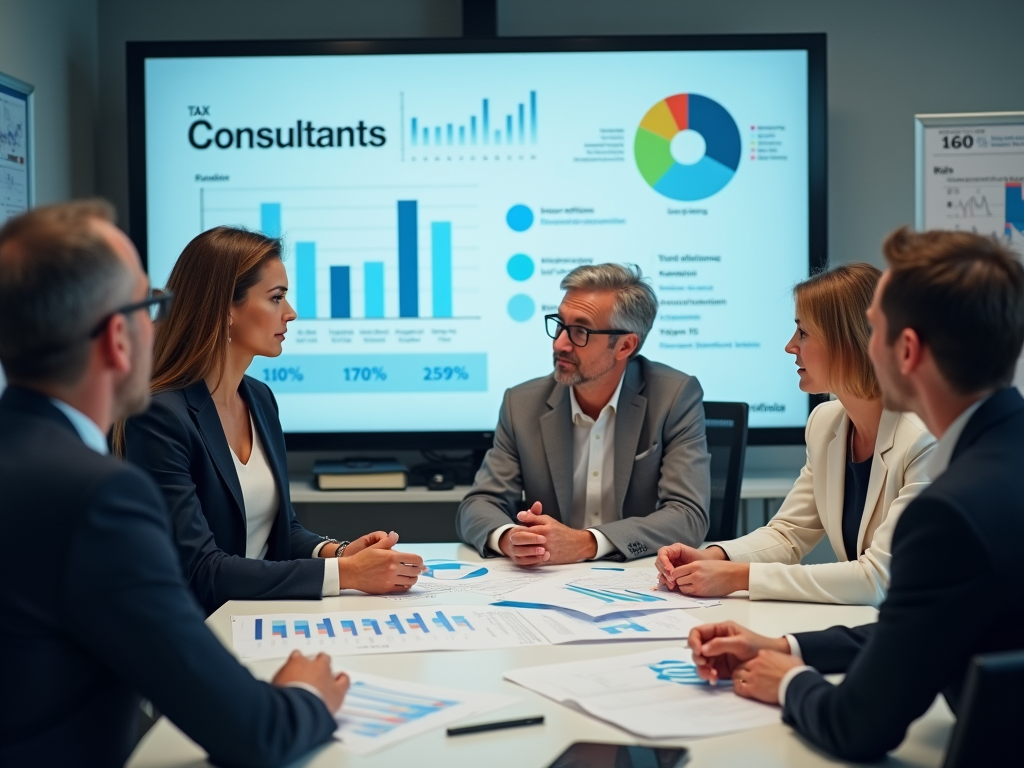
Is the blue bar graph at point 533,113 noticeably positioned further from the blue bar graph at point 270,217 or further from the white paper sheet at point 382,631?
the white paper sheet at point 382,631

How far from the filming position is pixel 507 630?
72.1 inches

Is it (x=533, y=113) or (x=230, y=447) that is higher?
(x=533, y=113)

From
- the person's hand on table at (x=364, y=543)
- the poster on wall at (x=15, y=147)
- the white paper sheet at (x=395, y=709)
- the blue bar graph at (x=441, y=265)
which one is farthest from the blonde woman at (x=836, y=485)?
the poster on wall at (x=15, y=147)

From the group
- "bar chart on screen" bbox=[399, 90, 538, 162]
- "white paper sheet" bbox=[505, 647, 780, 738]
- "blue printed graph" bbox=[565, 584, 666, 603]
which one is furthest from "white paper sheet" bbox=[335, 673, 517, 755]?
"bar chart on screen" bbox=[399, 90, 538, 162]

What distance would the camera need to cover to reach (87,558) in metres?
1.10

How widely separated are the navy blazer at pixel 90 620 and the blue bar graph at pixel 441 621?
65cm

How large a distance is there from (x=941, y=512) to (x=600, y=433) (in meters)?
1.79

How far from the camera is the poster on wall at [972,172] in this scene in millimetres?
4246

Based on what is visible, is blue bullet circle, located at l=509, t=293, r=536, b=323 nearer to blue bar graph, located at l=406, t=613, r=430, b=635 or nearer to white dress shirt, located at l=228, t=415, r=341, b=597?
white dress shirt, located at l=228, t=415, r=341, b=597

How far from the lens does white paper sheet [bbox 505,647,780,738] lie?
1.36m

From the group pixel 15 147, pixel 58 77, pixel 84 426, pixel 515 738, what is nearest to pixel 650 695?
pixel 515 738

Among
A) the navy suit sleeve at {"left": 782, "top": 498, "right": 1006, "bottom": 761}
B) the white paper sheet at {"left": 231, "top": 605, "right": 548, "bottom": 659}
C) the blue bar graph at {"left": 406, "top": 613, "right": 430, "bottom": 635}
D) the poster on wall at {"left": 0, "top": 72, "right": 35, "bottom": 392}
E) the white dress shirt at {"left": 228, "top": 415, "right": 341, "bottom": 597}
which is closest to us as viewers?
the navy suit sleeve at {"left": 782, "top": 498, "right": 1006, "bottom": 761}

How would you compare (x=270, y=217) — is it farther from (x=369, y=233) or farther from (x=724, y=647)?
(x=724, y=647)

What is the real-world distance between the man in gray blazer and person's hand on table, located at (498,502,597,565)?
270 mm
